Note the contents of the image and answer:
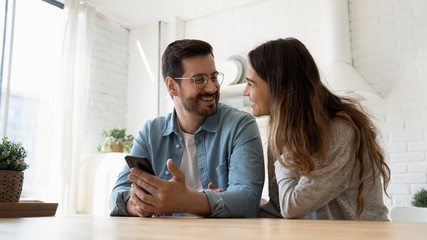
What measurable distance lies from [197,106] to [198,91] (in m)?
0.12

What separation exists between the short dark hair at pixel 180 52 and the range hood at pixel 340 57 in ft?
5.36

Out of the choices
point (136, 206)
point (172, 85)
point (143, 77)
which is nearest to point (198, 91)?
point (172, 85)

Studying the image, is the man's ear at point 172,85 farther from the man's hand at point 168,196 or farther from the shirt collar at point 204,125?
the man's hand at point 168,196

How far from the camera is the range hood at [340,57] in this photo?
3268 millimetres

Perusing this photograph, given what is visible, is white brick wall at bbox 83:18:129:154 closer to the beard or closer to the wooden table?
the beard

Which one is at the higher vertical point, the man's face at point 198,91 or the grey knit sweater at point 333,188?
the man's face at point 198,91

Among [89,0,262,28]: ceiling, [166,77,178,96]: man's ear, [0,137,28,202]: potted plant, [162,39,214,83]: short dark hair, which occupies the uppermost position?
[89,0,262,28]: ceiling

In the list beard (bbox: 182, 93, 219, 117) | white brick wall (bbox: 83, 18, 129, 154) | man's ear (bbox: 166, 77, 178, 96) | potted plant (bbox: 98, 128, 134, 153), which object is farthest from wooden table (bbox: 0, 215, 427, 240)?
white brick wall (bbox: 83, 18, 129, 154)

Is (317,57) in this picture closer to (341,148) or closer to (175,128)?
(175,128)

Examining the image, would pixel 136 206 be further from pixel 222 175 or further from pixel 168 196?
pixel 222 175

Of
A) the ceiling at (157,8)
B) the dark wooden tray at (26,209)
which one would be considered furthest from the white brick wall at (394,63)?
the dark wooden tray at (26,209)

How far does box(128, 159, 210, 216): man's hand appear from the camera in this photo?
114 cm

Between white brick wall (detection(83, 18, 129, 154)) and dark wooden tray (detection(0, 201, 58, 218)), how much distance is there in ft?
10.0

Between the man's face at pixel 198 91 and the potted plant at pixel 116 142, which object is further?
the potted plant at pixel 116 142
